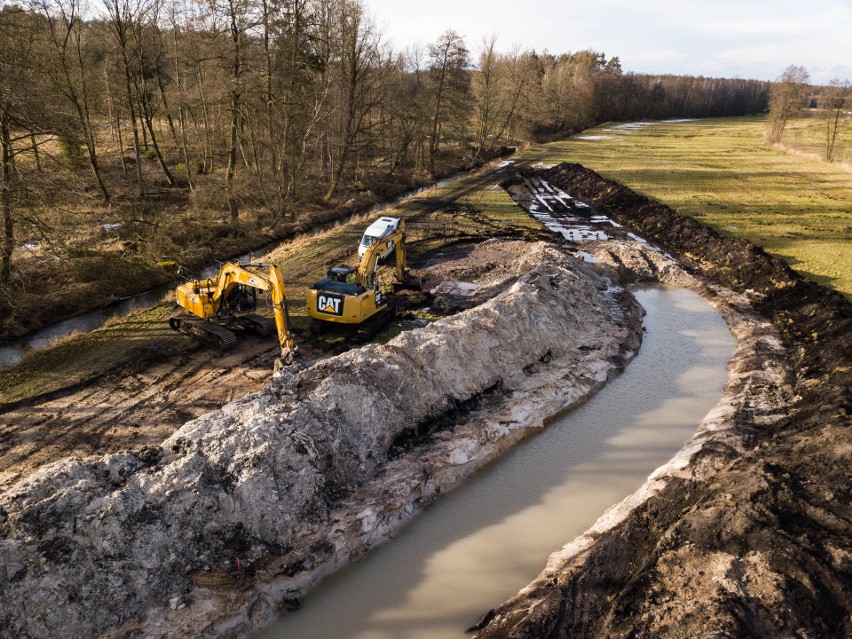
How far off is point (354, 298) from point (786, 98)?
66.3 m

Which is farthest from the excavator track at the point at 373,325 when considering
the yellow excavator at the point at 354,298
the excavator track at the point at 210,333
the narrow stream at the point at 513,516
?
the narrow stream at the point at 513,516

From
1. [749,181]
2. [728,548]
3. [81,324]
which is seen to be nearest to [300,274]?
[81,324]

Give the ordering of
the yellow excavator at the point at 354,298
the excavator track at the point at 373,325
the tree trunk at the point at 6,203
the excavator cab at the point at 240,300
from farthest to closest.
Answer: the excavator track at the point at 373,325, the excavator cab at the point at 240,300, the yellow excavator at the point at 354,298, the tree trunk at the point at 6,203

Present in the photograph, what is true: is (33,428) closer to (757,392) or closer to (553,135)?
(757,392)

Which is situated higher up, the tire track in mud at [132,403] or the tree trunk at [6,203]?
the tree trunk at [6,203]

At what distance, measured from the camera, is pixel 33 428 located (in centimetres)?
1224

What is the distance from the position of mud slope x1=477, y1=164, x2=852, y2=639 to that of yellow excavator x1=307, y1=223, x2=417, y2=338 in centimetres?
885

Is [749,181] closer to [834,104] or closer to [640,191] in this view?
[640,191]

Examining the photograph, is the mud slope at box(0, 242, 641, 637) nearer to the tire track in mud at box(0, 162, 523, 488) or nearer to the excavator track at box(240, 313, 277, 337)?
the tire track in mud at box(0, 162, 523, 488)

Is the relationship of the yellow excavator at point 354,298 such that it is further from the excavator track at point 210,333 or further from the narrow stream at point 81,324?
the narrow stream at point 81,324

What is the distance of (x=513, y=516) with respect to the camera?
34.8ft

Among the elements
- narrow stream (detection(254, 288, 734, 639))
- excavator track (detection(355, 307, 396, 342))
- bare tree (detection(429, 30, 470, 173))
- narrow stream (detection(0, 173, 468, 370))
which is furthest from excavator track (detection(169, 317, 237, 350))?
bare tree (detection(429, 30, 470, 173))

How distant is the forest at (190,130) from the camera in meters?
18.3

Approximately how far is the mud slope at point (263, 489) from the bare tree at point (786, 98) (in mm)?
63656
